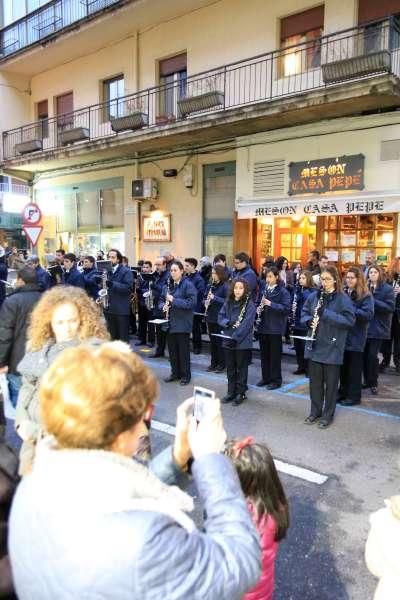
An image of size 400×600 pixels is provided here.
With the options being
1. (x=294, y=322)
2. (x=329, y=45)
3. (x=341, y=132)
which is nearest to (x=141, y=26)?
(x=329, y=45)

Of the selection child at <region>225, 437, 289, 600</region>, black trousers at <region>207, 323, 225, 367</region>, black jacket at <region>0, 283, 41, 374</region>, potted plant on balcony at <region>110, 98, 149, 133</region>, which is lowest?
black trousers at <region>207, 323, 225, 367</region>

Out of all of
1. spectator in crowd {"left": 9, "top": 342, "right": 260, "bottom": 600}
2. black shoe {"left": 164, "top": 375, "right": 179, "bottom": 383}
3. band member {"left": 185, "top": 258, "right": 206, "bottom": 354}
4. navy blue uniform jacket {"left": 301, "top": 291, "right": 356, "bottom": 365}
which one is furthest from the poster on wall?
spectator in crowd {"left": 9, "top": 342, "right": 260, "bottom": 600}

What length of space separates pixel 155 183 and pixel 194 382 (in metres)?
9.82

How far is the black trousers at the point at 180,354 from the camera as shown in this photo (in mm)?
7590

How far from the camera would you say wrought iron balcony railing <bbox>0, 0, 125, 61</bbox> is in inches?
638

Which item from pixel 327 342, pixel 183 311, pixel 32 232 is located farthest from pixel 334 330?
pixel 32 232

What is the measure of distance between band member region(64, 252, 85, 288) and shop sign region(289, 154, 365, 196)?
5.64 meters

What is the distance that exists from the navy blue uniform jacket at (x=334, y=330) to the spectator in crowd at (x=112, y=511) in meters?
4.44

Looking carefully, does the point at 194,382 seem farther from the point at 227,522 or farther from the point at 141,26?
the point at 141,26

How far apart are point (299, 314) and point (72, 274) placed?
5033 mm

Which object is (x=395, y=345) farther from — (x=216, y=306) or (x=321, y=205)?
(x=321, y=205)

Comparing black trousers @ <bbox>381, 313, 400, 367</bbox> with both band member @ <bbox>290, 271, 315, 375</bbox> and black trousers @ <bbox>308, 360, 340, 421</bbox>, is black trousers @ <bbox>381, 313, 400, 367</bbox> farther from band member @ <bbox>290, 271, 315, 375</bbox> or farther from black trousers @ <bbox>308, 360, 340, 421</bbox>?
black trousers @ <bbox>308, 360, 340, 421</bbox>

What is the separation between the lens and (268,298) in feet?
24.4

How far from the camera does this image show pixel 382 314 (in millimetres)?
7082
